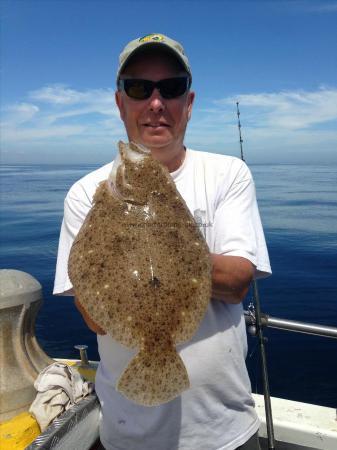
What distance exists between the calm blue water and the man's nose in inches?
228

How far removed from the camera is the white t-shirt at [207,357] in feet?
7.60

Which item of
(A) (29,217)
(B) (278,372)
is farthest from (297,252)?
(A) (29,217)

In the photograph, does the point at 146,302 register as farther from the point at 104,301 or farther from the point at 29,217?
the point at 29,217

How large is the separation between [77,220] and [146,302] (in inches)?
32.0

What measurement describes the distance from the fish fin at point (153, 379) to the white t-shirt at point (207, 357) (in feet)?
1.29

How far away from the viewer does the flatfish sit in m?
1.89

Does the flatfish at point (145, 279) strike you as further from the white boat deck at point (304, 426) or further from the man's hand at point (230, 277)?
the white boat deck at point (304, 426)

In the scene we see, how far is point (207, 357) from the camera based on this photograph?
232 centimetres

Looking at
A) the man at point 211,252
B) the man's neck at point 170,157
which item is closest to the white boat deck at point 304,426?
the man at point 211,252

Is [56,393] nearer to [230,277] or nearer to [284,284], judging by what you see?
[230,277]

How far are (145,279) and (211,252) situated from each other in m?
0.60

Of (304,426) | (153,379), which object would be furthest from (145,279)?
(304,426)

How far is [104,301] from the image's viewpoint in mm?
1956

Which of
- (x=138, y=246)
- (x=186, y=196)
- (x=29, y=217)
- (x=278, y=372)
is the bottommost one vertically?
(x=278, y=372)
